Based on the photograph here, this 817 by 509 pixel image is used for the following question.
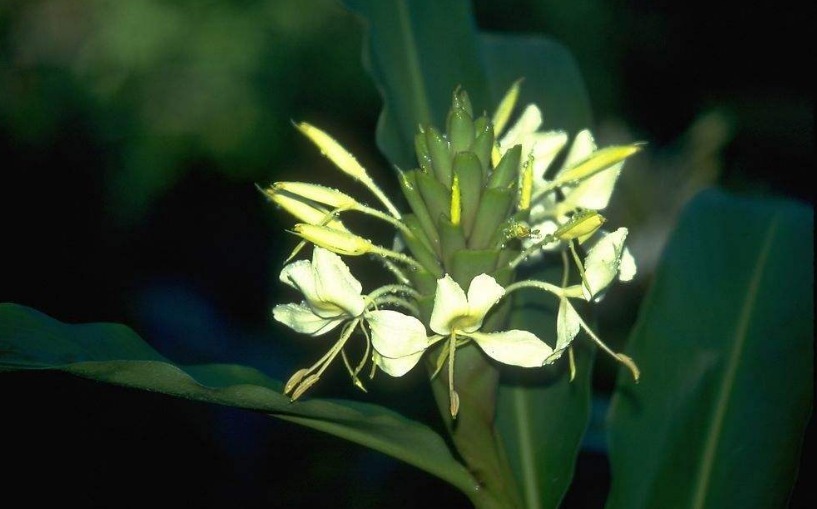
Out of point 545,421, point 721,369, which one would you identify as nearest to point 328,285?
point 545,421

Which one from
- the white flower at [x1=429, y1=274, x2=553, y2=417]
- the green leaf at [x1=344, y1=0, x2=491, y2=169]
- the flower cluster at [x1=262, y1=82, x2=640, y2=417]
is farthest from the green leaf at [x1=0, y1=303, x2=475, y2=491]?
the green leaf at [x1=344, y1=0, x2=491, y2=169]

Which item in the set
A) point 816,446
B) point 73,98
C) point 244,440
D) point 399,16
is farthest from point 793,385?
point 73,98

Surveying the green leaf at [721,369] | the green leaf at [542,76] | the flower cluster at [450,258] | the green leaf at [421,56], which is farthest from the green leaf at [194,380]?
the green leaf at [542,76]

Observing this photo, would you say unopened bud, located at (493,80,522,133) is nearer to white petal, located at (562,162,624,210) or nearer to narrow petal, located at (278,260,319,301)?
white petal, located at (562,162,624,210)

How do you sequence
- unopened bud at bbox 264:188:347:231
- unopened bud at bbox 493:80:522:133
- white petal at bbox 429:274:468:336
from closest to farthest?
1. white petal at bbox 429:274:468:336
2. unopened bud at bbox 264:188:347:231
3. unopened bud at bbox 493:80:522:133

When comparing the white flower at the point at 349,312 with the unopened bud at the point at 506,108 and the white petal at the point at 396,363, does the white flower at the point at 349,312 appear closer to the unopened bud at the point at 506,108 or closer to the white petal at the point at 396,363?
the white petal at the point at 396,363

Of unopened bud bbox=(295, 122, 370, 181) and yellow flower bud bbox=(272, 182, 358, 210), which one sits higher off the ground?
unopened bud bbox=(295, 122, 370, 181)
